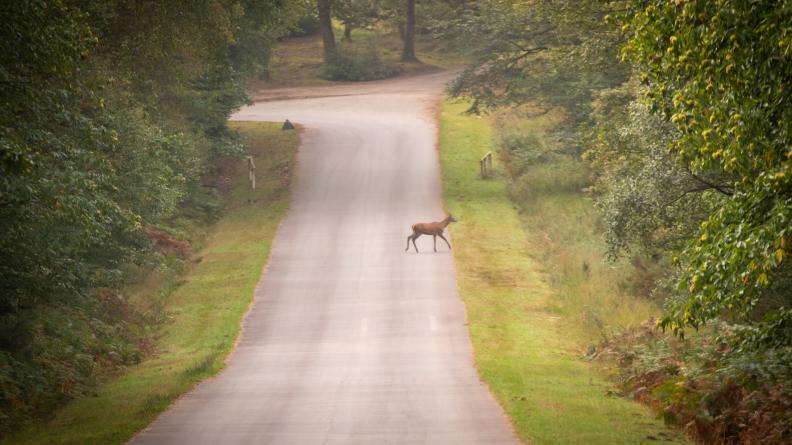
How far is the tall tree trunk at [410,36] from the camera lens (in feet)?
253

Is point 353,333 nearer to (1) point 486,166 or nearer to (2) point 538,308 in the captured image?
(2) point 538,308

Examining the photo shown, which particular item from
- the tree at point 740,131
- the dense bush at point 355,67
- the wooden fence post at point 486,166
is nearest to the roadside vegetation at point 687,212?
the tree at point 740,131

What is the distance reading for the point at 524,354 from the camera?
23828 millimetres

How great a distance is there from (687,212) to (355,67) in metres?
55.8

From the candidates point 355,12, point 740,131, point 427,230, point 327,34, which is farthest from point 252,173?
point 355,12

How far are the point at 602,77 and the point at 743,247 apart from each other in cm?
2885

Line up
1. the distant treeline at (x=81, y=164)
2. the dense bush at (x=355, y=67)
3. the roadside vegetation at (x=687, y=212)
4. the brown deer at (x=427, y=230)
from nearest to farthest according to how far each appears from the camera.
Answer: the roadside vegetation at (x=687, y=212), the distant treeline at (x=81, y=164), the brown deer at (x=427, y=230), the dense bush at (x=355, y=67)

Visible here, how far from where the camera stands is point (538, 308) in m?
28.6

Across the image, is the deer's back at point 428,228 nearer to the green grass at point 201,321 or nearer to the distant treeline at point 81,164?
the green grass at point 201,321

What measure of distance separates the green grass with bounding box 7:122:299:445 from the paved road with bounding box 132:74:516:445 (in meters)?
0.54

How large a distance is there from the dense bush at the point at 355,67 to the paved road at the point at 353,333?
23.5 m

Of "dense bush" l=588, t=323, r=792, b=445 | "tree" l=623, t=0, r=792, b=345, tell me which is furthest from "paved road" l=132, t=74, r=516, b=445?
"tree" l=623, t=0, r=792, b=345

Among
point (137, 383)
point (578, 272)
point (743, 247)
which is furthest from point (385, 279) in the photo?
→ point (743, 247)

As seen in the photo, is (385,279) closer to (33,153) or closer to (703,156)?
(33,153)
